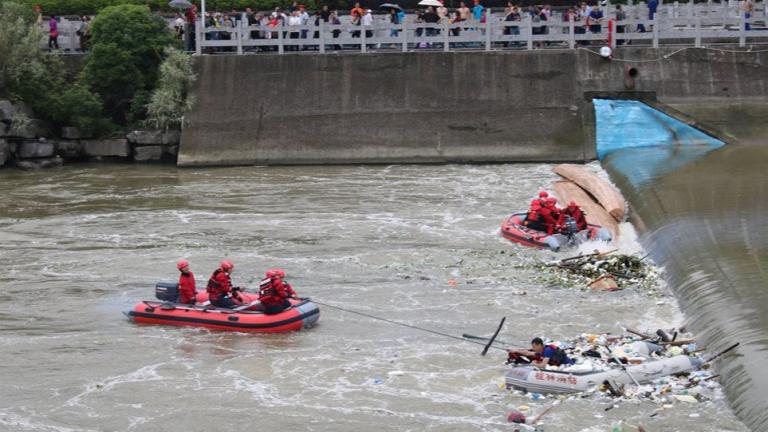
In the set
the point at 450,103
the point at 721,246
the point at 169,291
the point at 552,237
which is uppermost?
the point at 450,103

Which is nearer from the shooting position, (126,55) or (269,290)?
(269,290)

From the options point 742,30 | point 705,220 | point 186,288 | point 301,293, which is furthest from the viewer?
point 742,30

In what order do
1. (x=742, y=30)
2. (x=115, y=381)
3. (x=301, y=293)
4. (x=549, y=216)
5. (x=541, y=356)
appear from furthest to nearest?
1. (x=742, y=30)
2. (x=549, y=216)
3. (x=301, y=293)
4. (x=115, y=381)
5. (x=541, y=356)

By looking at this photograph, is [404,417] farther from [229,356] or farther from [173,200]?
[173,200]

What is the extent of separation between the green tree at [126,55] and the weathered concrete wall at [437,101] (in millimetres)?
1961

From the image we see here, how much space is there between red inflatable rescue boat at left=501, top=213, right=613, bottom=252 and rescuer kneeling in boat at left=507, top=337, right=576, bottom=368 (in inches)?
286

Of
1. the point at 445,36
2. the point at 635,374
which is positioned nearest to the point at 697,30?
the point at 445,36

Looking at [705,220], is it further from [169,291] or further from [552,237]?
[169,291]

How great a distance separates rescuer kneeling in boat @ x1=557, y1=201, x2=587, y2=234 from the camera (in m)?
24.6

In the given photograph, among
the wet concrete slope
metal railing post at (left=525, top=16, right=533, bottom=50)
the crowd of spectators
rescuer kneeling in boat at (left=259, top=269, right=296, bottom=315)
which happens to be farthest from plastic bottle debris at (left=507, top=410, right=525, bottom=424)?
the crowd of spectators

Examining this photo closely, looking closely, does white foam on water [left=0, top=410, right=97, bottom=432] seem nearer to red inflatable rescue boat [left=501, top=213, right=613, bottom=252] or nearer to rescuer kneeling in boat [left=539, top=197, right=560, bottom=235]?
red inflatable rescue boat [left=501, top=213, right=613, bottom=252]

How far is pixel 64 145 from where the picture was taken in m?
36.4

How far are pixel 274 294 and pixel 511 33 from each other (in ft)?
62.4

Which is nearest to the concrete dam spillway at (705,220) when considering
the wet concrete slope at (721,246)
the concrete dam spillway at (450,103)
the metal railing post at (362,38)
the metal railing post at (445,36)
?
the wet concrete slope at (721,246)
